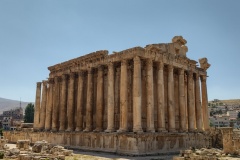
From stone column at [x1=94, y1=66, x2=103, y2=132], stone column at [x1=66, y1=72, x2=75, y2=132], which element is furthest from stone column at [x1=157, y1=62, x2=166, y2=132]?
stone column at [x1=66, y1=72, x2=75, y2=132]

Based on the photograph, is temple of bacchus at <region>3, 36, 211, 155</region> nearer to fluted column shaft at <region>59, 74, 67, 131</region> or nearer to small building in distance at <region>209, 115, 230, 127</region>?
fluted column shaft at <region>59, 74, 67, 131</region>

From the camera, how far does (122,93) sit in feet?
71.3

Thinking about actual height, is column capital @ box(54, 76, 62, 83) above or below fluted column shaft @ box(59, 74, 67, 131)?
above

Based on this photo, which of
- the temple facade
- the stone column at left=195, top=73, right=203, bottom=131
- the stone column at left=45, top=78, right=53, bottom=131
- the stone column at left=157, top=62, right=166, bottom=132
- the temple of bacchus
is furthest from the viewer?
the stone column at left=45, top=78, right=53, bottom=131

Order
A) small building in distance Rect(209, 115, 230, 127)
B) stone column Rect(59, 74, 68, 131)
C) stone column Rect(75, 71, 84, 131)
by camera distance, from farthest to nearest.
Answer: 1. small building in distance Rect(209, 115, 230, 127)
2. stone column Rect(59, 74, 68, 131)
3. stone column Rect(75, 71, 84, 131)

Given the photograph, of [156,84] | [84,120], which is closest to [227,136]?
[156,84]

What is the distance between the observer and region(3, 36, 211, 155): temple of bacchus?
21.2 m

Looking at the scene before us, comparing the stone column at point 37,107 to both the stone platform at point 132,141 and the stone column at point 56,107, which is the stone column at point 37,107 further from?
the stone platform at point 132,141

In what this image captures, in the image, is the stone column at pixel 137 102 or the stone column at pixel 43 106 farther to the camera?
the stone column at pixel 43 106

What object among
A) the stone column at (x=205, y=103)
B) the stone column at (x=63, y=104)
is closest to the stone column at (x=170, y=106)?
the stone column at (x=205, y=103)

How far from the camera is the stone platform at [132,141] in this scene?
19.4 meters

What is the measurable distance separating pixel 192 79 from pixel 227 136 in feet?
Result: 27.7

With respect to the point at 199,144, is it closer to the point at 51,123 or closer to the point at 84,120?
the point at 84,120

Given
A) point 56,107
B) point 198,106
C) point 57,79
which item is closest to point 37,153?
point 56,107
